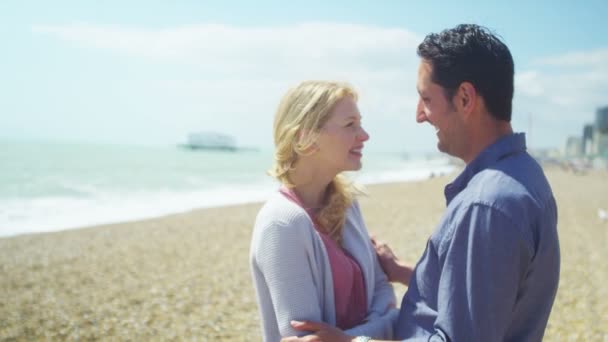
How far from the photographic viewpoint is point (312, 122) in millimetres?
2268

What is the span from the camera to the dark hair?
1730 mm

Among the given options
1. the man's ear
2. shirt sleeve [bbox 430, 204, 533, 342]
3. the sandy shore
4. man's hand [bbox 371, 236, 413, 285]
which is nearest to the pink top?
man's hand [bbox 371, 236, 413, 285]

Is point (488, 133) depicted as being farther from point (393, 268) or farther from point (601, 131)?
point (601, 131)

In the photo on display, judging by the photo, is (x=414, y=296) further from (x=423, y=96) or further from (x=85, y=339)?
(x=85, y=339)

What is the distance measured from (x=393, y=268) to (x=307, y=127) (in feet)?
3.33

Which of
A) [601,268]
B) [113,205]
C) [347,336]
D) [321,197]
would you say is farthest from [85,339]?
[113,205]

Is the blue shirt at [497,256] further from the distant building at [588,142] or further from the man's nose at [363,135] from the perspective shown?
the distant building at [588,142]

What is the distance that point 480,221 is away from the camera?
58.6 inches

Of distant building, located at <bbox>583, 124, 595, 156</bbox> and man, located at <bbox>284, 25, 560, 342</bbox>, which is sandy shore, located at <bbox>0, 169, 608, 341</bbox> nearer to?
man, located at <bbox>284, 25, 560, 342</bbox>

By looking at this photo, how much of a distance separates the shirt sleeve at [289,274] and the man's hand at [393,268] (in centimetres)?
78

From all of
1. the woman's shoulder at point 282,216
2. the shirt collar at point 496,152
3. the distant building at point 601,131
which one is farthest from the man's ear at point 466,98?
the distant building at point 601,131

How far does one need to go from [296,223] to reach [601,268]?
861 cm

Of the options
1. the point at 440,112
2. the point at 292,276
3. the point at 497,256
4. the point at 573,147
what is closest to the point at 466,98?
the point at 440,112

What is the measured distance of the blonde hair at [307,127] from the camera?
7.45 feet
